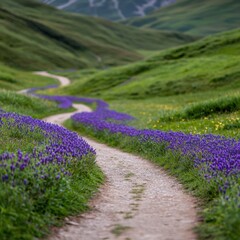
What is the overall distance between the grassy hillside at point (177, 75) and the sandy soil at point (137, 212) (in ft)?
Answer: 118

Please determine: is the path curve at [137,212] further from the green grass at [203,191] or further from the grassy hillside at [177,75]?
the grassy hillside at [177,75]

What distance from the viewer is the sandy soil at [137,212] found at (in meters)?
7.88

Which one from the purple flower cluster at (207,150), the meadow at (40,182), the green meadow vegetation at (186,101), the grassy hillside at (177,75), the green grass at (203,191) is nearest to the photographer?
the green grass at (203,191)

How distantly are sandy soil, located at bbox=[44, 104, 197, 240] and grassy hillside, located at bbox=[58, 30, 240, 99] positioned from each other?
3609 cm

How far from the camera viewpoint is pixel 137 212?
30.5 ft

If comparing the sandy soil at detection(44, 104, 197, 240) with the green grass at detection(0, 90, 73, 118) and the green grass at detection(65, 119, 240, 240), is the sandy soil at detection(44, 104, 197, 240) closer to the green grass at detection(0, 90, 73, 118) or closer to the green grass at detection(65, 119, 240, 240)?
the green grass at detection(65, 119, 240, 240)

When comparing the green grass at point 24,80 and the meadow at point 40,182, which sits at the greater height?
the meadow at point 40,182

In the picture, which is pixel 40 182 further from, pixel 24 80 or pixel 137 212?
pixel 24 80

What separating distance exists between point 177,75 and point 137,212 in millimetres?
51935

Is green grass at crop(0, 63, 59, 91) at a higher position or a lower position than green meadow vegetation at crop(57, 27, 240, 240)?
lower

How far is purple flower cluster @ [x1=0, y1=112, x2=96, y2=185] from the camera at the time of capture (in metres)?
8.44

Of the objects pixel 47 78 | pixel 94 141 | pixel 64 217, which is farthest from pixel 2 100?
pixel 47 78

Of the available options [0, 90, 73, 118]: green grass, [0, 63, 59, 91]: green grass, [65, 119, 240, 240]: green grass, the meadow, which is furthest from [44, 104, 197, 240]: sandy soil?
[0, 63, 59, 91]: green grass

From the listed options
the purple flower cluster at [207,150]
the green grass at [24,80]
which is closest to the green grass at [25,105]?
the purple flower cluster at [207,150]
